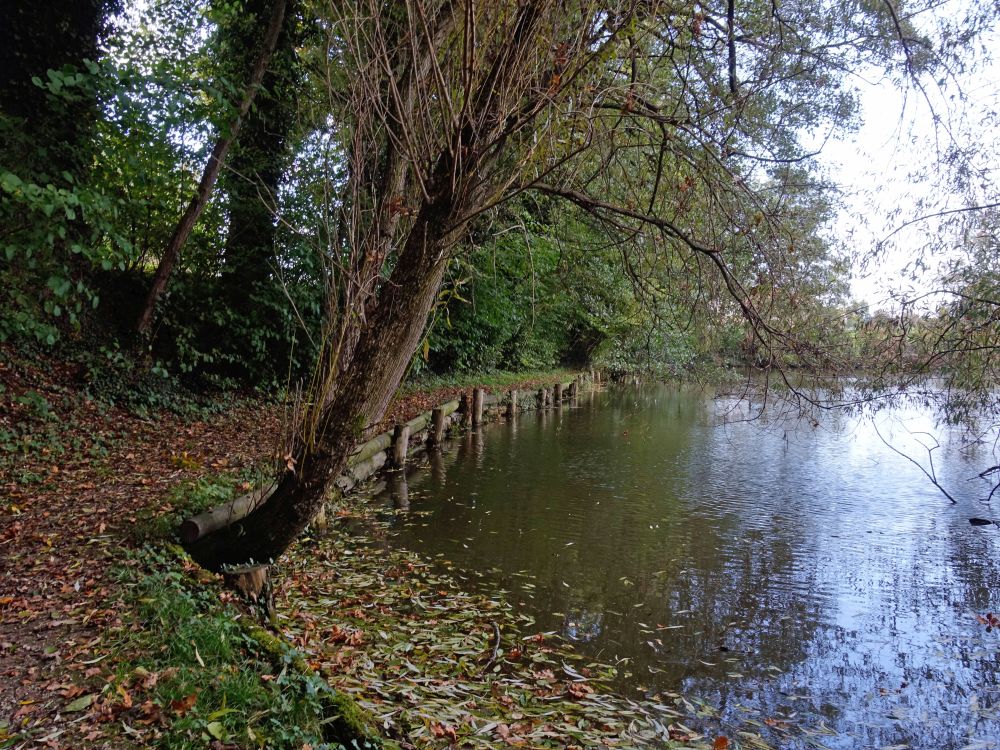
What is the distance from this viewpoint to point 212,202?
1063cm

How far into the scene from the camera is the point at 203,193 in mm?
8781

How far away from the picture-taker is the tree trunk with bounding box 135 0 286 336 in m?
8.75

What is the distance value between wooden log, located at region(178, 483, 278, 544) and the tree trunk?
16.8ft

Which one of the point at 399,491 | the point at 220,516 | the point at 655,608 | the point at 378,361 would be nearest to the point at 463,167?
the point at 378,361

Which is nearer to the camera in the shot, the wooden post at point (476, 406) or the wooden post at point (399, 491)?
the wooden post at point (399, 491)

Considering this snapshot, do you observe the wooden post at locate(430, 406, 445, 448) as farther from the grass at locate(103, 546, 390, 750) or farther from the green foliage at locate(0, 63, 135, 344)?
the grass at locate(103, 546, 390, 750)

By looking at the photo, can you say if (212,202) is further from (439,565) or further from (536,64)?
(536,64)

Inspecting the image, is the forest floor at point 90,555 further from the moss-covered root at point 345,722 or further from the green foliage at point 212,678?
the moss-covered root at point 345,722

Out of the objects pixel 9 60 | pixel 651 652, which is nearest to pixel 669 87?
pixel 651 652

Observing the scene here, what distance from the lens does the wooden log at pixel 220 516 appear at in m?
4.72

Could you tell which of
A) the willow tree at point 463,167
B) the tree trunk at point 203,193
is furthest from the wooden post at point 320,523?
the tree trunk at point 203,193

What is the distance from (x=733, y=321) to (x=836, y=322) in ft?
4.60

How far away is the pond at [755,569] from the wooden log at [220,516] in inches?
72.0

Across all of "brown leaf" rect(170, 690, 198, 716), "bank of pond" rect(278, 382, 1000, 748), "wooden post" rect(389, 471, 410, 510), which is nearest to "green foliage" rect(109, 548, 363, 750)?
"brown leaf" rect(170, 690, 198, 716)
